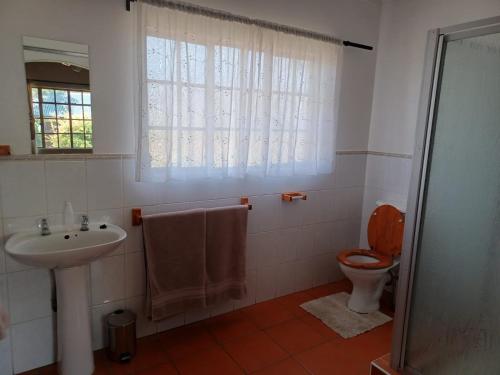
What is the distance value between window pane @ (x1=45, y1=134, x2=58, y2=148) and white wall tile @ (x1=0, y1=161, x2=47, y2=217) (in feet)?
0.32

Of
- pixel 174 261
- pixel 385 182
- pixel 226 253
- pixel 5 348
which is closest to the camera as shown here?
pixel 5 348

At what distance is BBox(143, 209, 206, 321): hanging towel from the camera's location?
83.3 inches

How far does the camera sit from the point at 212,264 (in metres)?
2.35

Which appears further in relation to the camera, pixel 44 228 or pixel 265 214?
pixel 265 214

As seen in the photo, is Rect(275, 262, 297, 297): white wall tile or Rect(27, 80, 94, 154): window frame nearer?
Rect(27, 80, 94, 154): window frame

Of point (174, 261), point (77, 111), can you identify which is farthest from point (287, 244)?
point (77, 111)

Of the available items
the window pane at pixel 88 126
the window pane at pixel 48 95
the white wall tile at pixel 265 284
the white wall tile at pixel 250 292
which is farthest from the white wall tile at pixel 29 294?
the white wall tile at pixel 265 284

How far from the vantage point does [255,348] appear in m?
2.21

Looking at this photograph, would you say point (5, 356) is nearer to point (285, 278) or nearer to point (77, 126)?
point (77, 126)

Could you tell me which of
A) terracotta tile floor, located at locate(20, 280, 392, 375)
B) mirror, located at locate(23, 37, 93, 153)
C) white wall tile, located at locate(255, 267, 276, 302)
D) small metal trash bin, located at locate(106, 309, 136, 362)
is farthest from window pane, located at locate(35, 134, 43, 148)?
white wall tile, located at locate(255, 267, 276, 302)

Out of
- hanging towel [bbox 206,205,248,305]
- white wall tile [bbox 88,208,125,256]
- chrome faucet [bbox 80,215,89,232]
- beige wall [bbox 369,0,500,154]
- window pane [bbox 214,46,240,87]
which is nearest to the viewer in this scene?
chrome faucet [bbox 80,215,89,232]

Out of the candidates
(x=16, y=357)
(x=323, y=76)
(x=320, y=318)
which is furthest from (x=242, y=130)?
(x=16, y=357)

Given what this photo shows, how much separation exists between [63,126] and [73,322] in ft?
3.35

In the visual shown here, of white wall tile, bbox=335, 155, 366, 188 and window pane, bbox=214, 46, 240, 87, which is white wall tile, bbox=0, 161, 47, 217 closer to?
window pane, bbox=214, 46, 240, 87
